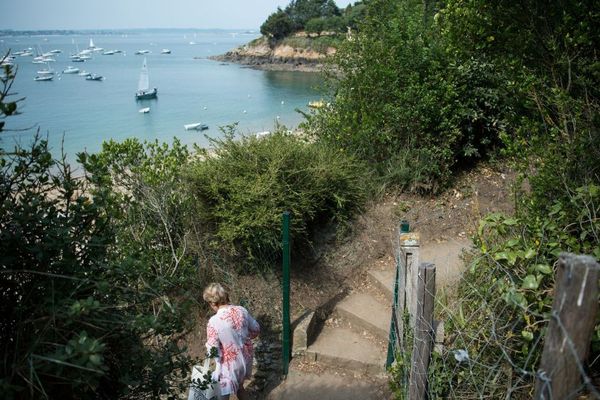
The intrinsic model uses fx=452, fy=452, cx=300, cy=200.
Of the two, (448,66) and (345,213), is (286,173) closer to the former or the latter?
(345,213)

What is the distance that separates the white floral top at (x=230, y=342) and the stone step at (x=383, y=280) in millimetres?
2294

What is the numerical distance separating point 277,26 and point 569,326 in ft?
264

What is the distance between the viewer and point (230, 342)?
170 inches

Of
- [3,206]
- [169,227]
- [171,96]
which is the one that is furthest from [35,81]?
[3,206]

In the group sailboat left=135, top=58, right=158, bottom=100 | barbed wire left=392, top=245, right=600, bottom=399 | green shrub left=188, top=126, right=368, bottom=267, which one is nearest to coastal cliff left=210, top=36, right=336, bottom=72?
sailboat left=135, top=58, right=158, bottom=100

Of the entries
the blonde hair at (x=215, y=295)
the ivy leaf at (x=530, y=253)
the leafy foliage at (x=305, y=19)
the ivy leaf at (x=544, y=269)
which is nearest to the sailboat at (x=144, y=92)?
the leafy foliage at (x=305, y=19)

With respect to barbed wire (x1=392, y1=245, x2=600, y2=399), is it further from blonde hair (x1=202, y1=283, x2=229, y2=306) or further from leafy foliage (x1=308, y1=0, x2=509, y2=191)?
leafy foliage (x1=308, y1=0, x2=509, y2=191)

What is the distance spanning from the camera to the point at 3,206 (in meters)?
2.17

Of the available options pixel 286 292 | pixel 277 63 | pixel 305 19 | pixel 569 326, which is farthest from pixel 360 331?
pixel 305 19

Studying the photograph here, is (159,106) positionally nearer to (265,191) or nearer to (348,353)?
(265,191)

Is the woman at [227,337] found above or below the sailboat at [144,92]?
below

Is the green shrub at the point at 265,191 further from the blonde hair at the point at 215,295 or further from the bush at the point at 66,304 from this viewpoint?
the bush at the point at 66,304

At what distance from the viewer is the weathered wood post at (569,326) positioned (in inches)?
60.5

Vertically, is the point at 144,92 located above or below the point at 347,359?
above
